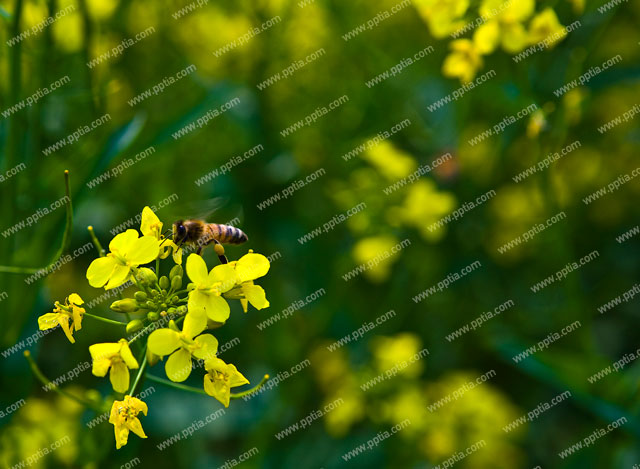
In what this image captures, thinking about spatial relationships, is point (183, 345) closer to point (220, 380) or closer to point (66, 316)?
point (220, 380)

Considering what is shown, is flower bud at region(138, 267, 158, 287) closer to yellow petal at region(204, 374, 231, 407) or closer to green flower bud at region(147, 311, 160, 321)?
green flower bud at region(147, 311, 160, 321)

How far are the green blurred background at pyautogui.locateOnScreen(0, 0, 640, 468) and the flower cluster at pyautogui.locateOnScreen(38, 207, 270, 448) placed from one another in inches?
38.5

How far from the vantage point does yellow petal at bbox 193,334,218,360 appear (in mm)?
1315

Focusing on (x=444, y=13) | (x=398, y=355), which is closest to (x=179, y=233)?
(x=444, y=13)

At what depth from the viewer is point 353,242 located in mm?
3451

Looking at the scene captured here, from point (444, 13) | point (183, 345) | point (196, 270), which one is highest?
point (444, 13)

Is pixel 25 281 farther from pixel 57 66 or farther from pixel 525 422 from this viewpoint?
pixel 525 422

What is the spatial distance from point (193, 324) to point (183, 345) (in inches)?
2.0

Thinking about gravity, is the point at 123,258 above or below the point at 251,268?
above

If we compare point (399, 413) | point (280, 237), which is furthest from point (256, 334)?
point (399, 413)

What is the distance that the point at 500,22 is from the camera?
2262 mm

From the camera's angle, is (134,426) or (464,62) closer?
(134,426)

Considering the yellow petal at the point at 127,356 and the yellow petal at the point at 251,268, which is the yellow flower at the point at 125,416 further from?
the yellow petal at the point at 251,268

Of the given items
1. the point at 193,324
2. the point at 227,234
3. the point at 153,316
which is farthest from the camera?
the point at 227,234
